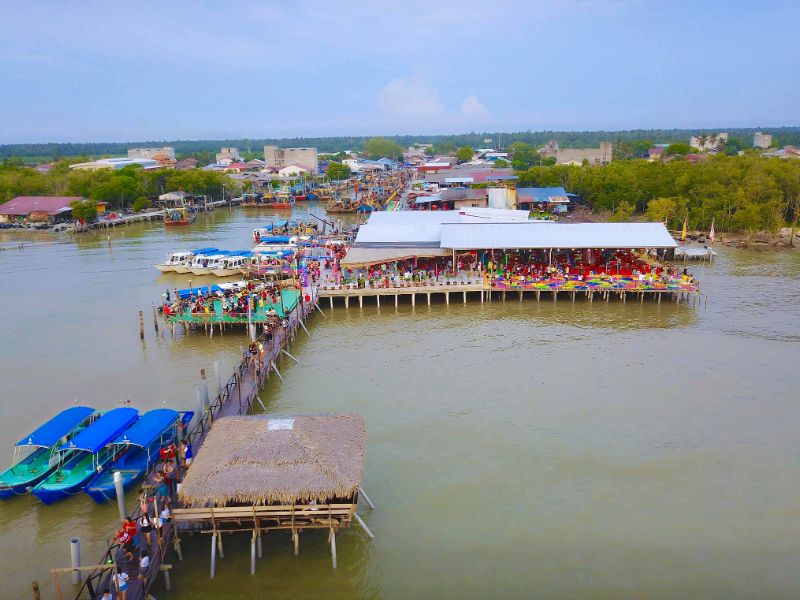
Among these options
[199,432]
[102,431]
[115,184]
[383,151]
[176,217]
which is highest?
[383,151]

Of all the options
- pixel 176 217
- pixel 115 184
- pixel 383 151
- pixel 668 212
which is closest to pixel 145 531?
pixel 668 212

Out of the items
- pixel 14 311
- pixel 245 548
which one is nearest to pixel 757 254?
pixel 245 548

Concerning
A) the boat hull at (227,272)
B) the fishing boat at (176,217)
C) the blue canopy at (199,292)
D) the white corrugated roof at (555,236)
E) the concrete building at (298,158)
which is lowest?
the boat hull at (227,272)

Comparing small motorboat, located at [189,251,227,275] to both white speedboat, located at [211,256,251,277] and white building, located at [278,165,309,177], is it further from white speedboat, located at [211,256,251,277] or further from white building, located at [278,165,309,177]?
white building, located at [278,165,309,177]

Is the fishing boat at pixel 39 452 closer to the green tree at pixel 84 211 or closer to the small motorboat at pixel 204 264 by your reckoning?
the small motorboat at pixel 204 264

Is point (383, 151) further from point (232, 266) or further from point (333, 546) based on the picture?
point (333, 546)

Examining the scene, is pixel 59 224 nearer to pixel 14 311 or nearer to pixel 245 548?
pixel 14 311

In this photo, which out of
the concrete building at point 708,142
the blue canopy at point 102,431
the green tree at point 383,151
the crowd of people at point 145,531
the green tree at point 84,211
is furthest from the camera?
the green tree at point 383,151

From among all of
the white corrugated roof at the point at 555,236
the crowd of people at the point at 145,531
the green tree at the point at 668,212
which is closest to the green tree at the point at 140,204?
the white corrugated roof at the point at 555,236
